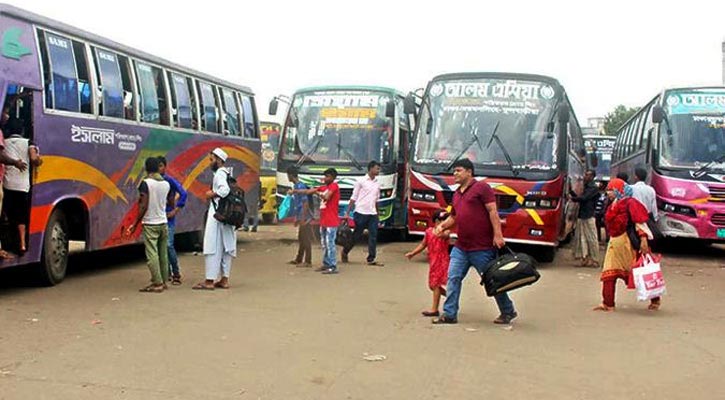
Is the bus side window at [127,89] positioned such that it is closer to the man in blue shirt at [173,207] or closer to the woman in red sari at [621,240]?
the man in blue shirt at [173,207]

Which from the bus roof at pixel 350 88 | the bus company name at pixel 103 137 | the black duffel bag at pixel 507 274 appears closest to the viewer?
the black duffel bag at pixel 507 274

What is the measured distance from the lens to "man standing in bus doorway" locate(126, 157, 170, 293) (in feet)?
30.7

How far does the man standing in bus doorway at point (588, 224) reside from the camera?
43.8 ft

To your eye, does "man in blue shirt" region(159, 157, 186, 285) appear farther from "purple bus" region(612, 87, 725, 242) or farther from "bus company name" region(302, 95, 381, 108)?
"purple bus" region(612, 87, 725, 242)

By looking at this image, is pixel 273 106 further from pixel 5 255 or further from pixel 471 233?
pixel 471 233

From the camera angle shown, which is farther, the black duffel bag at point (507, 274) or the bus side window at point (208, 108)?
the bus side window at point (208, 108)

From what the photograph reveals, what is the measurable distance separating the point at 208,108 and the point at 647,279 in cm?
845

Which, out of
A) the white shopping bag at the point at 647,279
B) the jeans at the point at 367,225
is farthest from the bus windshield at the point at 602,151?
the white shopping bag at the point at 647,279

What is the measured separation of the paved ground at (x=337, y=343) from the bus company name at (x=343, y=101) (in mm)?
6209

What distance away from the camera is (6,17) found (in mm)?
8508

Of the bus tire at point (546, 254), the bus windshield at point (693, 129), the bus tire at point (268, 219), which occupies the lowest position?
the bus tire at point (546, 254)

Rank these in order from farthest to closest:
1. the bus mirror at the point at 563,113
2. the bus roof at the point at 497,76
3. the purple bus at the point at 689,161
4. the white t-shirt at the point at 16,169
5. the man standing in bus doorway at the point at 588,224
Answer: the purple bus at the point at 689,161 → the bus roof at the point at 497,76 → the man standing in bus doorway at the point at 588,224 → the bus mirror at the point at 563,113 → the white t-shirt at the point at 16,169

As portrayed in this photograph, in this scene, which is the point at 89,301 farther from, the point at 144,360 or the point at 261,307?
the point at 144,360

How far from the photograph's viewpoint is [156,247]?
373 inches
